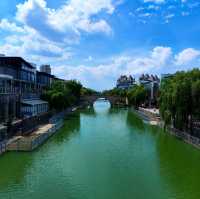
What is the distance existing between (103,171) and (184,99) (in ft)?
61.3

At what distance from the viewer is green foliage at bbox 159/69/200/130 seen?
42.9 metres

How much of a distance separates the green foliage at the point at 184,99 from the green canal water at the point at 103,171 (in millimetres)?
3356

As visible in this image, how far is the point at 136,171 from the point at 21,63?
50.0 meters

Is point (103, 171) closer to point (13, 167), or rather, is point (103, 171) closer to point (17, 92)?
point (13, 167)

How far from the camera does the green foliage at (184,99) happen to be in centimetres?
4288

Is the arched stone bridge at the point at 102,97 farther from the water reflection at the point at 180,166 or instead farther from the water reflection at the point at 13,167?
the water reflection at the point at 13,167

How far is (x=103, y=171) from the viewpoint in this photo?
30.6 meters

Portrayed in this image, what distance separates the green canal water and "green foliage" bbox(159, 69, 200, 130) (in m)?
3.36

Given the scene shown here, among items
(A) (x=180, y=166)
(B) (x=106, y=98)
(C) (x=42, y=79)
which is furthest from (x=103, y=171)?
(B) (x=106, y=98)

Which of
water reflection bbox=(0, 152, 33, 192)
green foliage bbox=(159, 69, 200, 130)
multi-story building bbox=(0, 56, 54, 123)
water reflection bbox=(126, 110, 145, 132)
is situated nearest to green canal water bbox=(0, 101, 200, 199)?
water reflection bbox=(0, 152, 33, 192)

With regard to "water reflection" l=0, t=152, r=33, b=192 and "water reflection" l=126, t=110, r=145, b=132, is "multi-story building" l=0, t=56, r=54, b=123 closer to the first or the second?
"water reflection" l=0, t=152, r=33, b=192

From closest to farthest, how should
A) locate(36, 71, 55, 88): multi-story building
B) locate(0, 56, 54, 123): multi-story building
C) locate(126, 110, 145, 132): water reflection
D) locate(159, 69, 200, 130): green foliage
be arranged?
locate(159, 69, 200, 130): green foliage < locate(0, 56, 54, 123): multi-story building < locate(126, 110, 145, 132): water reflection < locate(36, 71, 55, 88): multi-story building

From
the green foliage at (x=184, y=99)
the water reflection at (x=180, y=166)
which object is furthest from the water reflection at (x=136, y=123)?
the water reflection at (x=180, y=166)

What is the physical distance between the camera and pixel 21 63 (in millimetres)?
73875
